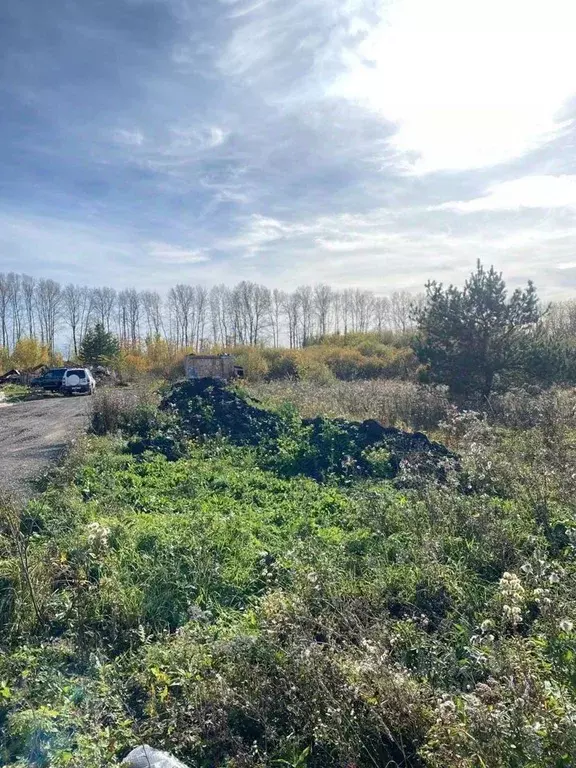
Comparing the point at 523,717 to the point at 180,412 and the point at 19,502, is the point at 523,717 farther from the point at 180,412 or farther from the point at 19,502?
the point at 180,412

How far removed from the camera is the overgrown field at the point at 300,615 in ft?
9.18

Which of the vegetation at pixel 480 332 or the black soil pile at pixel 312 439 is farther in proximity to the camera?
the vegetation at pixel 480 332

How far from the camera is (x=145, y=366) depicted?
39.4m

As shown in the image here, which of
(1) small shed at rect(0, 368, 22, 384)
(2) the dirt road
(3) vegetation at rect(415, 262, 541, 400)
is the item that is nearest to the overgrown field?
(2) the dirt road

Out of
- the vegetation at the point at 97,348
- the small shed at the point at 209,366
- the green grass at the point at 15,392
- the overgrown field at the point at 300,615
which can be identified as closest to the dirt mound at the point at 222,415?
the overgrown field at the point at 300,615

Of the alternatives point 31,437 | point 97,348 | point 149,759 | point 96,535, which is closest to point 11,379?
point 97,348

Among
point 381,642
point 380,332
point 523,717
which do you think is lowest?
point 381,642

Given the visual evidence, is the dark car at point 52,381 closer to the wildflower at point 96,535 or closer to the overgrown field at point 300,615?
the overgrown field at point 300,615

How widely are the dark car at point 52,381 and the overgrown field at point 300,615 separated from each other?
19.6m

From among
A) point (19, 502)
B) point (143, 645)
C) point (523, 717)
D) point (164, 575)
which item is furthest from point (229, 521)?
point (523, 717)

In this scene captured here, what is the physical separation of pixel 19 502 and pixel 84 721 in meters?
3.82

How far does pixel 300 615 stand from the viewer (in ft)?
12.5

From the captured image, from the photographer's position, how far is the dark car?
1029 inches

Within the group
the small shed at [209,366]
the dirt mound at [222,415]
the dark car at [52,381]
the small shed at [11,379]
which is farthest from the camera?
the small shed at [11,379]
